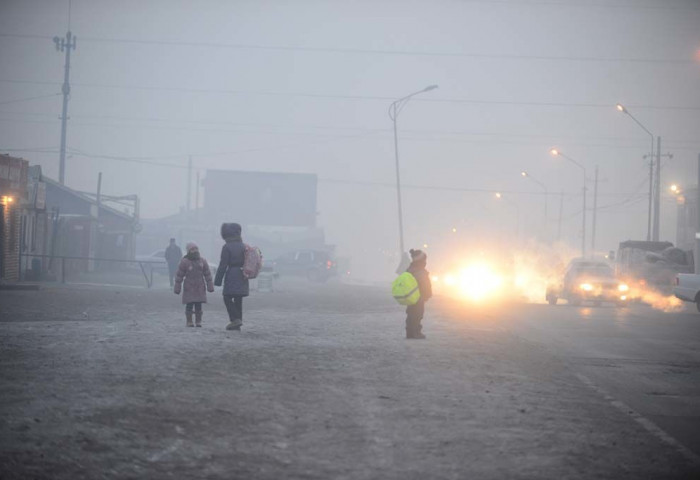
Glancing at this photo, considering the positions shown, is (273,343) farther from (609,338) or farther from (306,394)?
(609,338)

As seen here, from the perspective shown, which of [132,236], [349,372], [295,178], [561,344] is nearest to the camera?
[349,372]

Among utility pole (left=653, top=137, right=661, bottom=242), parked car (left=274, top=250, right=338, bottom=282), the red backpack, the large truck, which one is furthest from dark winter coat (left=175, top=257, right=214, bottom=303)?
parked car (left=274, top=250, right=338, bottom=282)

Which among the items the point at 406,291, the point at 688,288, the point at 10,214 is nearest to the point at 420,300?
the point at 406,291

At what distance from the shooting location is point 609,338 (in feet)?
57.1

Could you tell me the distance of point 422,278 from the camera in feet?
49.9

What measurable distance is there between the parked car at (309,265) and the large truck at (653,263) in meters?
20.3

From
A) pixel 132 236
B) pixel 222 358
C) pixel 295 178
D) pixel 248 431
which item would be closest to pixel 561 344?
pixel 222 358

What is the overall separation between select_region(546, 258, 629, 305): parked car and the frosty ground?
18.0 metres

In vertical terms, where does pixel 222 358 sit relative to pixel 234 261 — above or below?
below

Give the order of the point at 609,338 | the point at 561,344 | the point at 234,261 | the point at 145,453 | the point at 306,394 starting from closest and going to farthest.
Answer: the point at 145,453
the point at 306,394
the point at 234,261
the point at 561,344
the point at 609,338

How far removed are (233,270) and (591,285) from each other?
19.8 metres

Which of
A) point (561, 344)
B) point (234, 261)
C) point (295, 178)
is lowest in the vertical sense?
point (561, 344)

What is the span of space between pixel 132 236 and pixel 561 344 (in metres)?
46.5

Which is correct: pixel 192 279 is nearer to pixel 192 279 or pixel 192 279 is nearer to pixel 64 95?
pixel 192 279
